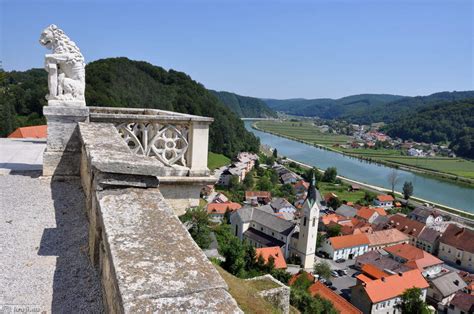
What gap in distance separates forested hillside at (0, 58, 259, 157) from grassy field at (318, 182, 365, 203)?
21483 millimetres

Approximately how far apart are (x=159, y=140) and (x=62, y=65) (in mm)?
1618

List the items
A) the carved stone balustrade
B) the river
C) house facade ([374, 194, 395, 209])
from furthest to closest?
the river → house facade ([374, 194, 395, 209]) → the carved stone balustrade

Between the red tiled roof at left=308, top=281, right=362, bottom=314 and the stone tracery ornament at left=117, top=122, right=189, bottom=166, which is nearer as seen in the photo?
the stone tracery ornament at left=117, top=122, right=189, bottom=166

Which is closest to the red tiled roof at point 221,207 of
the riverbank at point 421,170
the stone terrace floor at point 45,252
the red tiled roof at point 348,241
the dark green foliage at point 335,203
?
the red tiled roof at point 348,241

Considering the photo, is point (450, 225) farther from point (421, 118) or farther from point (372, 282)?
point (421, 118)

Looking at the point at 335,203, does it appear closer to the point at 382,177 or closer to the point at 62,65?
the point at 382,177

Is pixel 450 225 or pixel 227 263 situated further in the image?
pixel 450 225

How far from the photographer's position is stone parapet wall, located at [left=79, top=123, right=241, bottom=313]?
4.86 feet

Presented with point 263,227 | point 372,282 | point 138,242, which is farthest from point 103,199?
point 263,227

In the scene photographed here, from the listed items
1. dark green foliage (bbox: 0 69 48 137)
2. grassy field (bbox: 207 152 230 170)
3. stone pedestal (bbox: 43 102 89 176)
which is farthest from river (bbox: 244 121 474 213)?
stone pedestal (bbox: 43 102 89 176)

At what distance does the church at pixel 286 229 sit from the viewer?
3791 cm

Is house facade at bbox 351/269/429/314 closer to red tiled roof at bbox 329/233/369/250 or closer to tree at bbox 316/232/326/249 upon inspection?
red tiled roof at bbox 329/233/369/250

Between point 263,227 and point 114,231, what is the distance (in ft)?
146

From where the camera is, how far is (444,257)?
46.5 m
